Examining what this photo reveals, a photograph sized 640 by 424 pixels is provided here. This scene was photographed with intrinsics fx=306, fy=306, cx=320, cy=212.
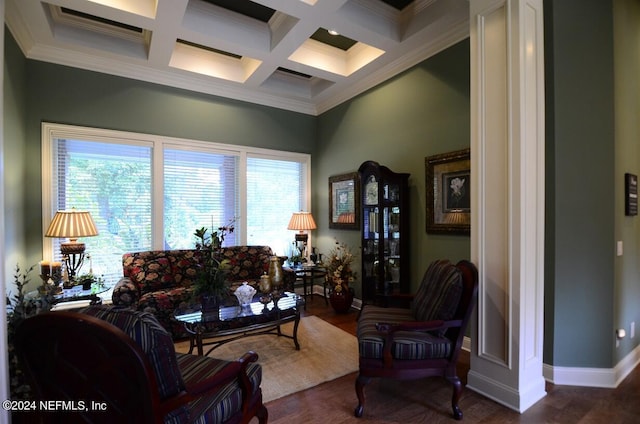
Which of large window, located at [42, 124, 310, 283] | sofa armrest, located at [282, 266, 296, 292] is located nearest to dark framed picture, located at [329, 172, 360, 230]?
large window, located at [42, 124, 310, 283]

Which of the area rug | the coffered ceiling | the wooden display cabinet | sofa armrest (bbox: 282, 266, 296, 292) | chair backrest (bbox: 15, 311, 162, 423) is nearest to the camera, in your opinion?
chair backrest (bbox: 15, 311, 162, 423)

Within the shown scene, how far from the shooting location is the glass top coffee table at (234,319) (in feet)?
8.53

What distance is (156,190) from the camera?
166 inches

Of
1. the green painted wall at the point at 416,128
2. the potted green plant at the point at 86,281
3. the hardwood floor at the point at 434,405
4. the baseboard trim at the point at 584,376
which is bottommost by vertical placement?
the hardwood floor at the point at 434,405

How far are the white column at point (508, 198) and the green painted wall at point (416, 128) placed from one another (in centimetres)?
83

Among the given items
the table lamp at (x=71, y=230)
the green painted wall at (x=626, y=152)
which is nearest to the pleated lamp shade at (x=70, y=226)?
the table lamp at (x=71, y=230)

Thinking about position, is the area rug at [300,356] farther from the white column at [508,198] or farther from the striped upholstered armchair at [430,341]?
the white column at [508,198]

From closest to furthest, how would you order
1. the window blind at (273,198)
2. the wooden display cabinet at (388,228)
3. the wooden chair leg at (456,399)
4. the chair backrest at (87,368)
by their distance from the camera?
1. the chair backrest at (87,368)
2. the wooden chair leg at (456,399)
3. the wooden display cabinet at (388,228)
4. the window blind at (273,198)

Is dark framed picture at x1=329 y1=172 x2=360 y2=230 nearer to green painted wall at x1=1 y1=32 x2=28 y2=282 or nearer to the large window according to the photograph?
the large window

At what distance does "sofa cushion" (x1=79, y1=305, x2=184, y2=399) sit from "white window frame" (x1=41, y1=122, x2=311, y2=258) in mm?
3222

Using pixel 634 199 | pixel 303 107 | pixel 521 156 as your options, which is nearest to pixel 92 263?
pixel 303 107

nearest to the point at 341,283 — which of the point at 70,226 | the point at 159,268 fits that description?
the point at 159,268

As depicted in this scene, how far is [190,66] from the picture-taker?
13.6 feet

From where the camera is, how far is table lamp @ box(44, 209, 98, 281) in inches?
125
